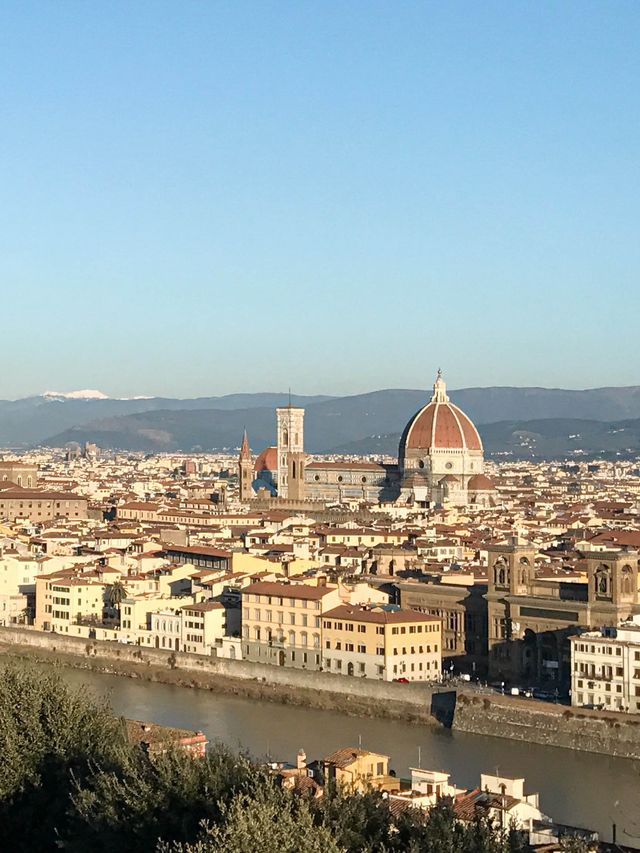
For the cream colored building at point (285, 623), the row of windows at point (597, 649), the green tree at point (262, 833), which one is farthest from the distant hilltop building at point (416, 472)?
the green tree at point (262, 833)

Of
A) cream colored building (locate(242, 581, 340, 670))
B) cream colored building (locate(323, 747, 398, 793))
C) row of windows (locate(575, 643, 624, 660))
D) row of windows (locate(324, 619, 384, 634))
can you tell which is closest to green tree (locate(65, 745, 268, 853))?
cream colored building (locate(323, 747, 398, 793))

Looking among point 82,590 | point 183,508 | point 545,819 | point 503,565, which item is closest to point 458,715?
point 503,565

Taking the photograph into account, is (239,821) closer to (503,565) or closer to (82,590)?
(503,565)

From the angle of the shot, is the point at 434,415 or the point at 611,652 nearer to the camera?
the point at 611,652

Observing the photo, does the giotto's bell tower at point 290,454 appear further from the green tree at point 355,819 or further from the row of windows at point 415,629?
the green tree at point 355,819

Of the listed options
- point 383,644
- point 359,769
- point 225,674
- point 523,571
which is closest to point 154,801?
point 359,769

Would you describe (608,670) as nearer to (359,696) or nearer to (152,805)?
(359,696)
